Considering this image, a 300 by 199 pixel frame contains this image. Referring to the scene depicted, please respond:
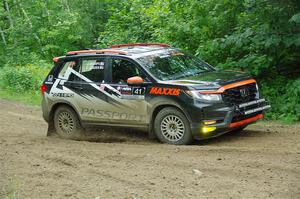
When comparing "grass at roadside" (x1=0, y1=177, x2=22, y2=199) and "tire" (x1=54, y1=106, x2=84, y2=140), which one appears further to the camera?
"tire" (x1=54, y1=106, x2=84, y2=140)

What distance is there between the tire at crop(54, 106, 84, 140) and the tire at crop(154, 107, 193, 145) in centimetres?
203

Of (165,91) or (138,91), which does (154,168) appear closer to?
(165,91)

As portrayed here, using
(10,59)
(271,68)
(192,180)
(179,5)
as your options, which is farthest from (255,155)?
(10,59)

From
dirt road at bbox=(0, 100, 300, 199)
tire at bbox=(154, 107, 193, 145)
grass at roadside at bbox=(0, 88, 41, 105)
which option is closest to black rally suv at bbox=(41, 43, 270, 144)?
tire at bbox=(154, 107, 193, 145)

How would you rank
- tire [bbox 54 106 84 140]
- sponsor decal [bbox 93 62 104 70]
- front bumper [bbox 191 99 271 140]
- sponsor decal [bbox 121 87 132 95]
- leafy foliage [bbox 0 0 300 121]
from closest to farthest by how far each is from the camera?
front bumper [bbox 191 99 271 140], sponsor decal [bbox 121 87 132 95], sponsor decal [bbox 93 62 104 70], tire [bbox 54 106 84 140], leafy foliage [bbox 0 0 300 121]

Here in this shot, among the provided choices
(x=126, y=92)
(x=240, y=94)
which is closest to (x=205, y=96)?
(x=240, y=94)

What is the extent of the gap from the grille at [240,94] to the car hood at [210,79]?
162 mm

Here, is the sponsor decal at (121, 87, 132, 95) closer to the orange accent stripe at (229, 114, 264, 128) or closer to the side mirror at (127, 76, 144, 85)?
the side mirror at (127, 76, 144, 85)

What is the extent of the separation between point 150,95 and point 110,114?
103 cm

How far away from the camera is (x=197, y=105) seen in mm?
8602

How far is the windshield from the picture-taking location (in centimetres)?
943

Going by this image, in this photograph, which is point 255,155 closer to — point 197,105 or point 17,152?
point 197,105

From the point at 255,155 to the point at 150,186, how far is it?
6.29 feet

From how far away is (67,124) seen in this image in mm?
10625
